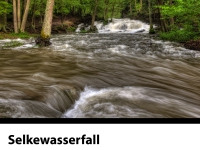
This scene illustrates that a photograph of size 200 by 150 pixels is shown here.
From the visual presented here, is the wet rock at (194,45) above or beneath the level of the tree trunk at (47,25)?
beneath

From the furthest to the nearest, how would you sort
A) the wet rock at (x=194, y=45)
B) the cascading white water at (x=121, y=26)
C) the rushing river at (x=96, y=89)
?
the cascading white water at (x=121, y=26)
the wet rock at (x=194, y=45)
the rushing river at (x=96, y=89)

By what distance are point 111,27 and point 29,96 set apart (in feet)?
114

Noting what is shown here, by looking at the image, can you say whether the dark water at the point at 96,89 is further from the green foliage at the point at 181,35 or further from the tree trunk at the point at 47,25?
the green foliage at the point at 181,35

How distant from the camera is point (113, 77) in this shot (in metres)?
6.91

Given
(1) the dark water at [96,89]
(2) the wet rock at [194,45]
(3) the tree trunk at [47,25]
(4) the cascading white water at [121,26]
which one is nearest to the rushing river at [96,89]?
(1) the dark water at [96,89]

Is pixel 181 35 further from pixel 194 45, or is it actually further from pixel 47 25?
pixel 47 25

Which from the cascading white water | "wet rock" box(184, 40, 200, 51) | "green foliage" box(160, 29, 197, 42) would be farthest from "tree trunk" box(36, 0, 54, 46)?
the cascading white water

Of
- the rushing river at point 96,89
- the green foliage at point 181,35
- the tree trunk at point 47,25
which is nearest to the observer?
the rushing river at point 96,89

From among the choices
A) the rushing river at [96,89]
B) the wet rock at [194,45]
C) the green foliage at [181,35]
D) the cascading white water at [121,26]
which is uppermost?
the cascading white water at [121,26]

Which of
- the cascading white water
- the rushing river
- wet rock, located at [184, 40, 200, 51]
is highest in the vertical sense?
the cascading white water

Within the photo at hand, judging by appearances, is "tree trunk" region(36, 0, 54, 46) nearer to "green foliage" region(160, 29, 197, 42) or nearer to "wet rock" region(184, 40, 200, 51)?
"wet rock" region(184, 40, 200, 51)

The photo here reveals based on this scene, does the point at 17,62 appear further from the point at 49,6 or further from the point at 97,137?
the point at 97,137

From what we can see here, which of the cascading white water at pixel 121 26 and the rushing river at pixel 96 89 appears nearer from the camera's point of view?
the rushing river at pixel 96 89

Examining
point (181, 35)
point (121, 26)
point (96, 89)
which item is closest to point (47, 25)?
point (96, 89)
